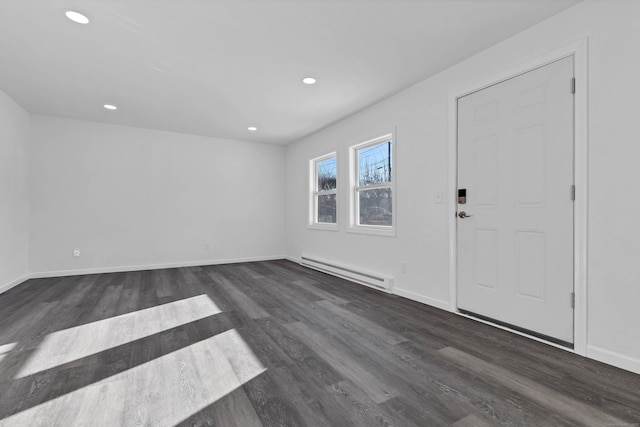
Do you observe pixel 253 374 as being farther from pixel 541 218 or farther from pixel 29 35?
pixel 29 35

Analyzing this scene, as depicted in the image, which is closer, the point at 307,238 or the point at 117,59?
the point at 117,59

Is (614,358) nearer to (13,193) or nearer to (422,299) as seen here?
(422,299)

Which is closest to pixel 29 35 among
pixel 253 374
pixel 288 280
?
pixel 253 374

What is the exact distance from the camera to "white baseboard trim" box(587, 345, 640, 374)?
1.87m

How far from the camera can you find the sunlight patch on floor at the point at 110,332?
205cm

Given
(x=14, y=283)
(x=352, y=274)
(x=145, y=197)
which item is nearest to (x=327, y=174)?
(x=352, y=274)

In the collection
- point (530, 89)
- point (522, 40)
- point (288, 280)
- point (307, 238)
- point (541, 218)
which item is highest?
point (522, 40)

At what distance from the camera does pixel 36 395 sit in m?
1.62

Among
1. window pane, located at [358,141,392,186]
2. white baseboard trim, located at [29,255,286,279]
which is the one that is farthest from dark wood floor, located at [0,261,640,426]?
window pane, located at [358,141,392,186]

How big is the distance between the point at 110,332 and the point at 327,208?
12.2 feet

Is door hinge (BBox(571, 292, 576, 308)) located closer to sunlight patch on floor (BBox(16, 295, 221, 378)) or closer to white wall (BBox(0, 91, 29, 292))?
sunlight patch on floor (BBox(16, 295, 221, 378))

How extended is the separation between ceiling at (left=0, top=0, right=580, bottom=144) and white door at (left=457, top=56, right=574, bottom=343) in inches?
22.5

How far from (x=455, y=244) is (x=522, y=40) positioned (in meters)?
1.85

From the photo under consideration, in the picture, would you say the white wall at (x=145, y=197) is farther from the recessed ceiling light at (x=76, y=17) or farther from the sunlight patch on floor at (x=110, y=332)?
the recessed ceiling light at (x=76, y=17)
